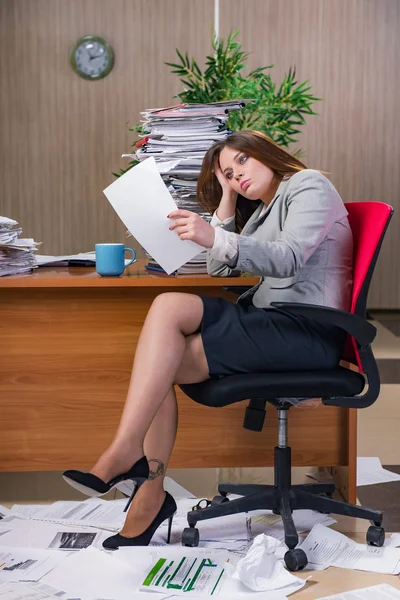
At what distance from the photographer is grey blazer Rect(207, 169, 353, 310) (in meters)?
1.90

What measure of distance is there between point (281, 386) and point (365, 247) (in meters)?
0.43

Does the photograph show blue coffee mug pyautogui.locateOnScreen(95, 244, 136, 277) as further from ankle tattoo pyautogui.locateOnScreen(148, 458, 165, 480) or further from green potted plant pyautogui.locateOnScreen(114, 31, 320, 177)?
green potted plant pyautogui.locateOnScreen(114, 31, 320, 177)

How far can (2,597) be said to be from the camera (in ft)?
5.75

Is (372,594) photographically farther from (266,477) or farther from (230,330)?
(266,477)

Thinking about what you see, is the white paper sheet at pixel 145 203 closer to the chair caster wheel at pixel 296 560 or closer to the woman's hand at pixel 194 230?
the woman's hand at pixel 194 230

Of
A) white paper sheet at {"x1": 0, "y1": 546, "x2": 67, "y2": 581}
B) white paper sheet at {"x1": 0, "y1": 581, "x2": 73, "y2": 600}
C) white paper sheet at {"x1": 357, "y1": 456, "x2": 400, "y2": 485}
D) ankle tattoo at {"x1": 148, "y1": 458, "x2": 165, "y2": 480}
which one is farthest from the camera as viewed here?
white paper sheet at {"x1": 357, "y1": 456, "x2": 400, "y2": 485}

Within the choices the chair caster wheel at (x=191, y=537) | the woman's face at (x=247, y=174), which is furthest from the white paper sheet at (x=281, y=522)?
the woman's face at (x=247, y=174)

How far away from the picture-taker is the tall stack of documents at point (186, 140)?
238 centimetres

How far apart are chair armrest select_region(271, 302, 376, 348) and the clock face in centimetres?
452

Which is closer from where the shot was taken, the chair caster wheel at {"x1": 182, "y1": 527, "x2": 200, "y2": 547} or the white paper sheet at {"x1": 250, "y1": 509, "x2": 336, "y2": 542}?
the chair caster wheel at {"x1": 182, "y1": 527, "x2": 200, "y2": 547}

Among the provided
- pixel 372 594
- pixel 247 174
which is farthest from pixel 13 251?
pixel 372 594

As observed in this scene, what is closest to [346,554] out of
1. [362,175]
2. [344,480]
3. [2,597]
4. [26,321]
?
[344,480]

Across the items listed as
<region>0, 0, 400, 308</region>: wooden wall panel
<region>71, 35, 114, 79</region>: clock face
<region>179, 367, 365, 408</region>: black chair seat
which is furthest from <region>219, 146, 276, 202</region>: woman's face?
<region>71, 35, 114, 79</region>: clock face

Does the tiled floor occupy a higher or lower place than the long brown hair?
lower
